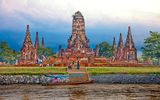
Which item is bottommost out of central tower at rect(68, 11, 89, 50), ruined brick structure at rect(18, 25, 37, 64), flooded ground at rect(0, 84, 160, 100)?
flooded ground at rect(0, 84, 160, 100)

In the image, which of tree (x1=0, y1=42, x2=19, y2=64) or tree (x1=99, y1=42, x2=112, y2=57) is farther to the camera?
tree (x1=99, y1=42, x2=112, y2=57)

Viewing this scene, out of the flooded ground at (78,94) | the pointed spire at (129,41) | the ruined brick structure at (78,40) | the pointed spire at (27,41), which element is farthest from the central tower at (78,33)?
the flooded ground at (78,94)

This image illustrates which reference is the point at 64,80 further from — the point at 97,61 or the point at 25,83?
the point at 97,61

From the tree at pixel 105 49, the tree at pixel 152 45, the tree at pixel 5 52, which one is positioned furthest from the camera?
the tree at pixel 105 49

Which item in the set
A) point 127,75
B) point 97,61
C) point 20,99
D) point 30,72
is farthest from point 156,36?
point 20,99

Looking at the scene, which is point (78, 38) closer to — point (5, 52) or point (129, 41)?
point (129, 41)

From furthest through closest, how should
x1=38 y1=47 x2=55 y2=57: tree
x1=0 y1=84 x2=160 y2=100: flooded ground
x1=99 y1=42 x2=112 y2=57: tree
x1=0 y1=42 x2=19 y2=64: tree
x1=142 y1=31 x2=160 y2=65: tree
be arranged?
x1=99 y1=42 x2=112 y2=57: tree, x1=38 y1=47 x2=55 y2=57: tree, x1=0 y1=42 x2=19 y2=64: tree, x1=142 y1=31 x2=160 y2=65: tree, x1=0 y1=84 x2=160 y2=100: flooded ground

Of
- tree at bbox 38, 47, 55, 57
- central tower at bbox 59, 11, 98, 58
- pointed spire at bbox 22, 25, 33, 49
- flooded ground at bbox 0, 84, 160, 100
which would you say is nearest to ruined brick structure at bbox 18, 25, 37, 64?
pointed spire at bbox 22, 25, 33, 49

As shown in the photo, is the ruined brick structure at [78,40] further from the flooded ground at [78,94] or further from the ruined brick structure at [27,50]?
the flooded ground at [78,94]

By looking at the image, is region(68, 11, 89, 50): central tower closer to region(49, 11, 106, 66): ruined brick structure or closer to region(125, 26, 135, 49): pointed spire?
region(49, 11, 106, 66): ruined brick structure

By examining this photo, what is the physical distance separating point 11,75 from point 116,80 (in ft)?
57.4

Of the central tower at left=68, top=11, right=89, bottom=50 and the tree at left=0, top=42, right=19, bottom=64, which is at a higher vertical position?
the central tower at left=68, top=11, right=89, bottom=50

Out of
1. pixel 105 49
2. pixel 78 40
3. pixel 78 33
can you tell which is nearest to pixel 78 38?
pixel 78 40

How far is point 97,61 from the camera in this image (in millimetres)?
92625
